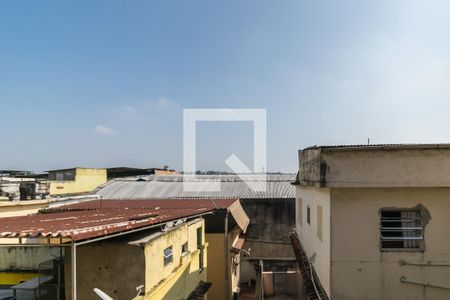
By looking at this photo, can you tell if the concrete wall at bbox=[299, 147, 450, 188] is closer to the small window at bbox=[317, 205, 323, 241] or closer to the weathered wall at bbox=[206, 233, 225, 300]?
the small window at bbox=[317, 205, 323, 241]

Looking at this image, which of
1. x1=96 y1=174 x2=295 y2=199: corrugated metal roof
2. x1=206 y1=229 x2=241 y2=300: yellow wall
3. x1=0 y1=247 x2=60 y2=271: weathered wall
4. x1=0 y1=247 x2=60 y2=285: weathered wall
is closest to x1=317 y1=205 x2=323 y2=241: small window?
x1=206 y1=229 x2=241 y2=300: yellow wall

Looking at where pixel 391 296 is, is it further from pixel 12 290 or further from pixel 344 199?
pixel 12 290

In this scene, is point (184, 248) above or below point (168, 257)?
below

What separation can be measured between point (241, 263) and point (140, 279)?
1423 cm

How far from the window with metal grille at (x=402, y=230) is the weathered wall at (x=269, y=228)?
13.8 metres

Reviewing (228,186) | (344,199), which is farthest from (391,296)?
(228,186)

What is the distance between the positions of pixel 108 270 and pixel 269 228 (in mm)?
16387

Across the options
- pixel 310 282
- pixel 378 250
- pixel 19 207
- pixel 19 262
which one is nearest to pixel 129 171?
pixel 19 207

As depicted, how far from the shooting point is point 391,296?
7.63 m

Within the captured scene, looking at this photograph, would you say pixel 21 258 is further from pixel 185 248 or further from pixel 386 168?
pixel 386 168

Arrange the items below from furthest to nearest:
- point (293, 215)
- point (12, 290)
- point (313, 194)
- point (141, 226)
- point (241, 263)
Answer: point (293, 215)
point (241, 263)
point (313, 194)
point (12, 290)
point (141, 226)

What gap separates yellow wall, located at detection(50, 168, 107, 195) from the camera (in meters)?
30.9

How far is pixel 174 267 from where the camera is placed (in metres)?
9.21

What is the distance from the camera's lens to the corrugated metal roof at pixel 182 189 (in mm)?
24405
